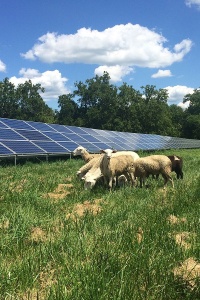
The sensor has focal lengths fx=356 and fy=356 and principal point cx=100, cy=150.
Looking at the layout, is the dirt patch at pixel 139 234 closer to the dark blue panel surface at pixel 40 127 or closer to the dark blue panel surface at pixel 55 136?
the dark blue panel surface at pixel 55 136

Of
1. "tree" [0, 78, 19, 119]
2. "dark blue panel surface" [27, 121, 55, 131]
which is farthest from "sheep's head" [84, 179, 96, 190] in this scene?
"tree" [0, 78, 19, 119]

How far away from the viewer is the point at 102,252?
450 cm

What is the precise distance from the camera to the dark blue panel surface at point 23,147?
68.8 ft

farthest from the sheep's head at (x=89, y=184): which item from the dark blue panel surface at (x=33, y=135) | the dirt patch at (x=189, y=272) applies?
the dark blue panel surface at (x=33, y=135)

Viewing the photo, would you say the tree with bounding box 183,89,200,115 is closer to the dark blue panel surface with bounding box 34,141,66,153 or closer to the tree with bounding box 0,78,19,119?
the tree with bounding box 0,78,19,119

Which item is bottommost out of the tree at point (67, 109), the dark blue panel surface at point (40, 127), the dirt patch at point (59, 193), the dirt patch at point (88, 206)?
the dirt patch at point (59, 193)

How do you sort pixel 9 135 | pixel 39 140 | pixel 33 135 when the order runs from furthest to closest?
1. pixel 33 135
2. pixel 39 140
3. pixel 9 135

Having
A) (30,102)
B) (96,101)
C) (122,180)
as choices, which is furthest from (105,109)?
(122,180)

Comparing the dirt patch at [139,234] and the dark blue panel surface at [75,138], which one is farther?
the dark blue panel surface at [75,138]

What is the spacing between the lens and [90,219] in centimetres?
665

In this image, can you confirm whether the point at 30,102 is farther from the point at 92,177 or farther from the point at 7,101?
the point at 92,177

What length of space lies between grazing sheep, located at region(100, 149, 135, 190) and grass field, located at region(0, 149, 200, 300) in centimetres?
343

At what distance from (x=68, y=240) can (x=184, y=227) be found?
2117 millimetres

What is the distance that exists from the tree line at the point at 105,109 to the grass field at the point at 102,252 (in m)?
66.7
